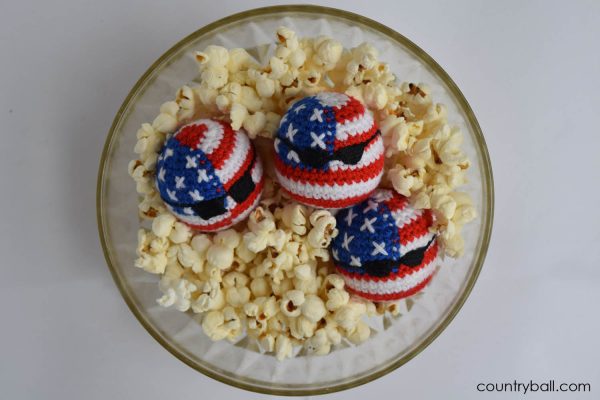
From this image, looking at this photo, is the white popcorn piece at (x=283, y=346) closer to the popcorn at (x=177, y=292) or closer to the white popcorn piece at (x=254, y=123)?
the popcorn at (x=177, y=292)

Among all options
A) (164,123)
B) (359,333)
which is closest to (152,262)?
(164,123)

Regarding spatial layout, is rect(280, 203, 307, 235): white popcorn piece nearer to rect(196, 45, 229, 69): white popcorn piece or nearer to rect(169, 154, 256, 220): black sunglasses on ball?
rect(169, 154, 256, 220): black sunglasses on ball

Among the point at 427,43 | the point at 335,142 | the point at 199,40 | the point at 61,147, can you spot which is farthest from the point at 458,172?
the point at 61,147

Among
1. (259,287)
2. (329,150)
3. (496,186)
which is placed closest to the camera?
(329,150)

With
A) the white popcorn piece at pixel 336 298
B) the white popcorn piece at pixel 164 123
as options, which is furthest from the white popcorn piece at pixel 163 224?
the white popcorn piece at pixel 336 298

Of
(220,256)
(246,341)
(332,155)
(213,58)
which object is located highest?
(213,58)

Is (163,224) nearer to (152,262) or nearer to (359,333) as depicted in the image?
(152,262)

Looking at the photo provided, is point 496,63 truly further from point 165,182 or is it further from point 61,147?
point 61,147

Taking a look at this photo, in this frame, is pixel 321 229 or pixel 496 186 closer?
pixel 321 229
